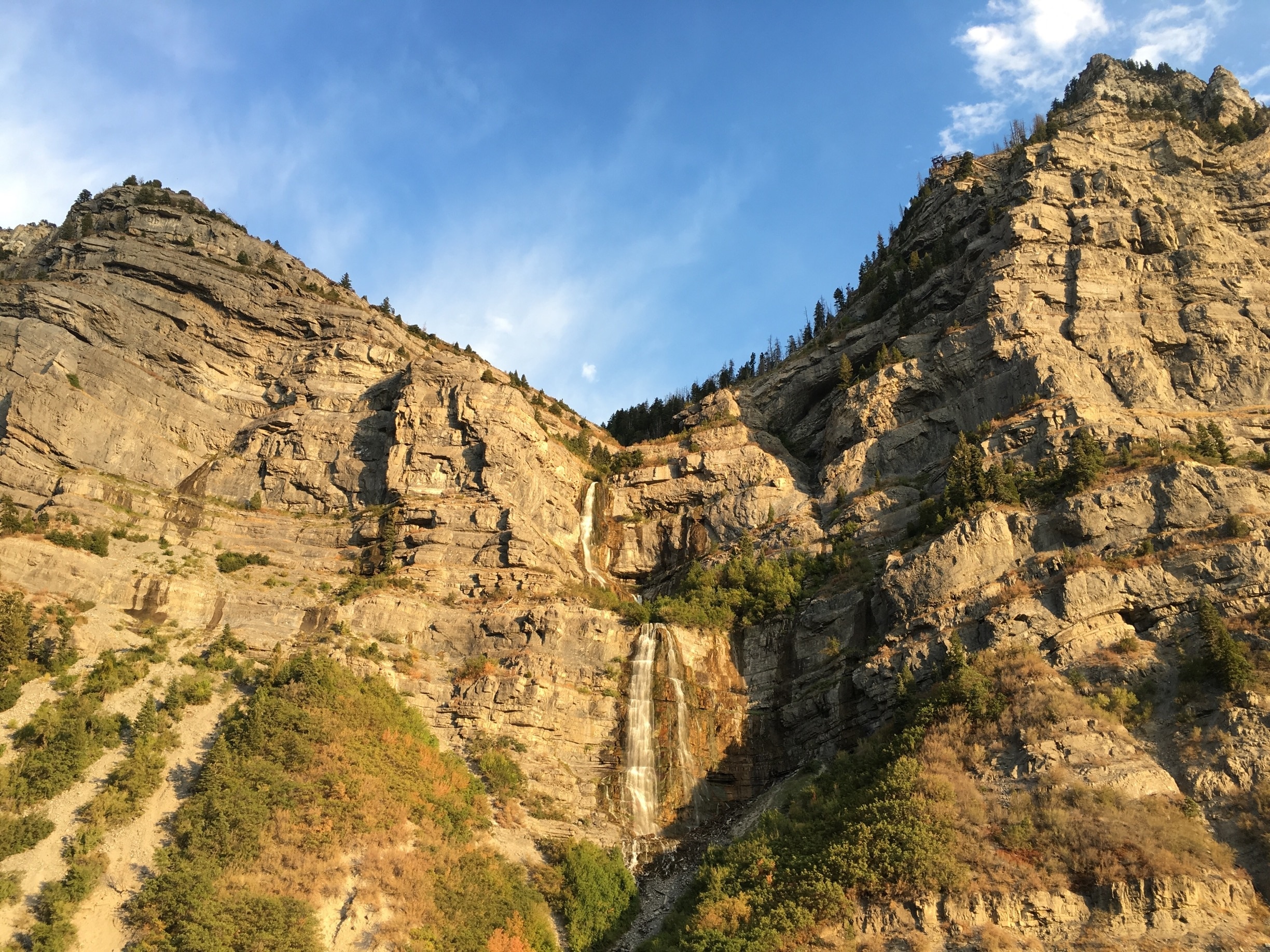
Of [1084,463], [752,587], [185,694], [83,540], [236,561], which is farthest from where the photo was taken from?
[752,587]

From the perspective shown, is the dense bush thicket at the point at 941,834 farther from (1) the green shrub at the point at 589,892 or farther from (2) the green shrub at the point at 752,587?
(2) the green shrub at the point at 752,587

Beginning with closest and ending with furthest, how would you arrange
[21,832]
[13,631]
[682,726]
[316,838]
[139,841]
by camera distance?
[21,832]
[139,841]
[316,838]
[13,631]
[682,726]

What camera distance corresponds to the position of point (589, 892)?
35.5 metres

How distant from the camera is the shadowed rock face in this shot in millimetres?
38438

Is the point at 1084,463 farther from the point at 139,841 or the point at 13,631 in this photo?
the point at 13,631

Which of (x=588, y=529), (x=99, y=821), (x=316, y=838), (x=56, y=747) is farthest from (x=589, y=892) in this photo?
(x=588, y=529)

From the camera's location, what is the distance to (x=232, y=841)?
3142 centimetres

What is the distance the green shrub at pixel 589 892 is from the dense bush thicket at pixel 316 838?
0.98 metres

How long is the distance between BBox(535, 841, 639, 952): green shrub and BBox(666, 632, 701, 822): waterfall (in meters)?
5.22

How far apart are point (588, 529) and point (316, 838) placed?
31.1m

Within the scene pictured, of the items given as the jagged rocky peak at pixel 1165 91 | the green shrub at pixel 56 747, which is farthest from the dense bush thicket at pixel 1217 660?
the jagged rocky peak at pixel 1165 91

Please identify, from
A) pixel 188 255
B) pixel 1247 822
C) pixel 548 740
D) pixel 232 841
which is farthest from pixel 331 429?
pixel 1247 822

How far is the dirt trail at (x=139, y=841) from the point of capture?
28703mm

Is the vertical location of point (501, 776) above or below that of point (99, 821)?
above
